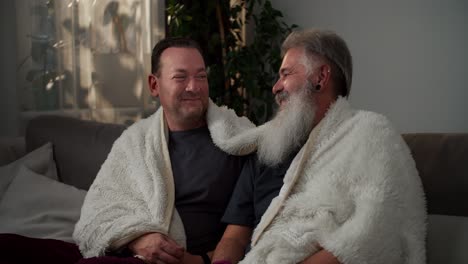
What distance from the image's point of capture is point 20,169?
234cm

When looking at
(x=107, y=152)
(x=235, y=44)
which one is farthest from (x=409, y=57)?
(x=107, y=152)

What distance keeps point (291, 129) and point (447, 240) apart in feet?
1.73

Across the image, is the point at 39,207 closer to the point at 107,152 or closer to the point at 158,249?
the point at 107,152

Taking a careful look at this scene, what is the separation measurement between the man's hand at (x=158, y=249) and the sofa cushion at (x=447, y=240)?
70 centimetres

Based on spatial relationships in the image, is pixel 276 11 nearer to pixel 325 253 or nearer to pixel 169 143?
pixel 169 143

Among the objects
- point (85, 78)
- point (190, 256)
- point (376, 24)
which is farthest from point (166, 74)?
point (376, 24)

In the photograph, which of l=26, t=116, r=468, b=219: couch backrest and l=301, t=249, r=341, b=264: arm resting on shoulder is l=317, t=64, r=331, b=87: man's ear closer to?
l=26, t=116, r=468, b=219: couch backrest

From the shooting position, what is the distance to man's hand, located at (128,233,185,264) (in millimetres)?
1624

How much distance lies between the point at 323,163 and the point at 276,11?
6.67 ft

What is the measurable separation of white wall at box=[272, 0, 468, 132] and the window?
3.58 feet

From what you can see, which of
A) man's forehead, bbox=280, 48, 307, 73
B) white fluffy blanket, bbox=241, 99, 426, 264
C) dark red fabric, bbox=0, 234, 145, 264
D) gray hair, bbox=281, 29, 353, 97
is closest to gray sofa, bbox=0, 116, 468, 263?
white fluffy blanket, bbox=241, 99, 426, 264

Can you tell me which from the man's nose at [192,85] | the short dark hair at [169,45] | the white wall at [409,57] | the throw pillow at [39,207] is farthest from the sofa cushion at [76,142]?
the white wall at [409,57]

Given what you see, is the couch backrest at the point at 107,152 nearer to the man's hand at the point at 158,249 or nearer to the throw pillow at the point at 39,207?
the throw pillow at the point at 39,207

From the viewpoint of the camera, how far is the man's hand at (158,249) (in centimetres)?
162
